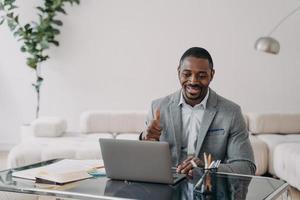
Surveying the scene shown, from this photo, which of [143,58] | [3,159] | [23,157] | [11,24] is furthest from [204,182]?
[11,24]

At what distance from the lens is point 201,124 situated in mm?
1963

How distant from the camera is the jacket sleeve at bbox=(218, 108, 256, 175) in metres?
1.81

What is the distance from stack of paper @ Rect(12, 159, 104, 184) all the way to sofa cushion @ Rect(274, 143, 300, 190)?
1.95 metres

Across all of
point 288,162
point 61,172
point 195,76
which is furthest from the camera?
point 288,162

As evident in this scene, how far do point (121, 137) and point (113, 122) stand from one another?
0.36 meters

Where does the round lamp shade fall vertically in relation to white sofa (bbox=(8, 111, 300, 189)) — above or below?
above

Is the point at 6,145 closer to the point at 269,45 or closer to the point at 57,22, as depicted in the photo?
the point at 57,22

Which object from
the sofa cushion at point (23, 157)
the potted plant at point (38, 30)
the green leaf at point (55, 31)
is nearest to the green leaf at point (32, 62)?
the potted plant at point (38, 30)

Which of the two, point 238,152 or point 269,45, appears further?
point 269,45

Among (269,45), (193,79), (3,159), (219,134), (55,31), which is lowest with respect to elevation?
(3,159)

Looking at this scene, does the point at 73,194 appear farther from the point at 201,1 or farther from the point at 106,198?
the point at 201,1

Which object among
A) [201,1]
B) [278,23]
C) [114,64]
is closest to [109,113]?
[114,64]

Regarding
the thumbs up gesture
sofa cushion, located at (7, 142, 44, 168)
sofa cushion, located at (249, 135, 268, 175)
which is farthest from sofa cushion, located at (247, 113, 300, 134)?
the thumbs up gesture

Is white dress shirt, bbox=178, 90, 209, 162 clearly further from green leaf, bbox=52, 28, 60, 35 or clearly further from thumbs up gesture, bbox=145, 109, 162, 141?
green leaf, bbox=52, 28, 60, 35
